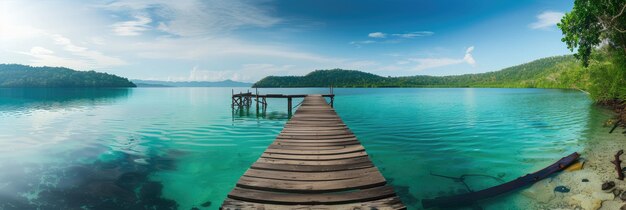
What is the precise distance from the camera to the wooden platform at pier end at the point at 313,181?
4.57 m

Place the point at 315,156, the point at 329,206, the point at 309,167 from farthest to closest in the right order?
the point at 315,156
the point at 309,167
the point at 329,206

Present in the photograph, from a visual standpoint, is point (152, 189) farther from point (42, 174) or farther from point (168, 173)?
point (42, 174)

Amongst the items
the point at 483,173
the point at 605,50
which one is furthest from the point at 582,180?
the point at 605,50

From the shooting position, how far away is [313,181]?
18.3 ft

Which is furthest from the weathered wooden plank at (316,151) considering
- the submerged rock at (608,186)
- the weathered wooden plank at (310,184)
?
the submerged rock at (608,186)

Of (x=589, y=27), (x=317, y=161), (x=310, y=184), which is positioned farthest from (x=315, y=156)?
(x=589, y=27)

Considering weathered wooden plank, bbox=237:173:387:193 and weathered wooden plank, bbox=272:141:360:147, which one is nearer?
weathered wooden plank, bbox=237:173:387:193

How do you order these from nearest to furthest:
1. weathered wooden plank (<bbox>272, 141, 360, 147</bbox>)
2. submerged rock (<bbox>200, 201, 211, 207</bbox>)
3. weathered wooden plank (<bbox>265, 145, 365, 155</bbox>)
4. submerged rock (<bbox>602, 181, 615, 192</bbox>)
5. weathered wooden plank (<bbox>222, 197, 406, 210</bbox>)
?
weathered wooden plank (<bbox>222, 197, 406, 210</bbox>) < weathered wooden plank (<bbox>265, 145, 365, 155</bbox>) < submerged rock (<bbox>602, 181, 615, 192</bbox>) < weathered wooden plank (<bbox>272, 141, 360, 147</bbox>) < submerged rock (<bbox>200, 201, 211, 207</bbox>)

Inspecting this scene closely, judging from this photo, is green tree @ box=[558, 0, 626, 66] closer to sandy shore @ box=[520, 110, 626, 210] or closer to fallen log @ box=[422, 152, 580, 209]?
sandy shore @ box=[520, 110, 626, 210]

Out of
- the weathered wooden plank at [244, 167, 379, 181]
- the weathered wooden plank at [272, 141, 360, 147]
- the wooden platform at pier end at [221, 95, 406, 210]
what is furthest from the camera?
the weathered wooden plank at [272, 141, 360, 147]

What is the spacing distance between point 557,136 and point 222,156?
19.8 meters

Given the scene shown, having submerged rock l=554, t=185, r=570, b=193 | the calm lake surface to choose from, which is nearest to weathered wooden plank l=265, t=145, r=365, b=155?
the calm lake surface

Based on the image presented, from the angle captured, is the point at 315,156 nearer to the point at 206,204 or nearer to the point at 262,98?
the point at 206,204

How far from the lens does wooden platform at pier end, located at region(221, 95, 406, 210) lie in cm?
457
